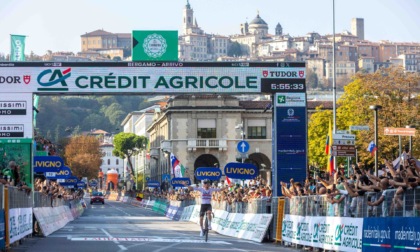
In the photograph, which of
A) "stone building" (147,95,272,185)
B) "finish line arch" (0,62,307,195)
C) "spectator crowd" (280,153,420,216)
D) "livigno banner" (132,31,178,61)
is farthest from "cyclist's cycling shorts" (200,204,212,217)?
"stone building" (147,95,272,185)

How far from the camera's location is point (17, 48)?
2655 inches

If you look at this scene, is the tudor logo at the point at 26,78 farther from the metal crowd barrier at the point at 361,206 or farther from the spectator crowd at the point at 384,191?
the spectator crowd at the point at 384,191

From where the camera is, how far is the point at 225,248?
2669 centimetres

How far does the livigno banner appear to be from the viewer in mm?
38500

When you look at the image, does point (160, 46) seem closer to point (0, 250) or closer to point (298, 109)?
point (298, 109)

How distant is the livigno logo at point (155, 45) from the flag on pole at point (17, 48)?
96.7ft

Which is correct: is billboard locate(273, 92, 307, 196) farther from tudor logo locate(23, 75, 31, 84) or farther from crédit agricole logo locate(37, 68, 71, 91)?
tudor logo locate(23, 75, 31, 84)

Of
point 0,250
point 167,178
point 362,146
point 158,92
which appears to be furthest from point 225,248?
point 167,178

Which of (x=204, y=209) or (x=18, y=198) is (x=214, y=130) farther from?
(x=18, y=198)

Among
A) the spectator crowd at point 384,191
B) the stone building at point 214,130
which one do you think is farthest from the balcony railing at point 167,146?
the spectator crowd at point 384,191

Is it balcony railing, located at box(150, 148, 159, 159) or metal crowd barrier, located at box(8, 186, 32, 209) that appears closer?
metal crowd barrier, located at box(8, 186, 32, 209)

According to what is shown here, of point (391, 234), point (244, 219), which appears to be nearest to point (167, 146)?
point (244, 219)

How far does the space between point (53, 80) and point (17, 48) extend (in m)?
29.9

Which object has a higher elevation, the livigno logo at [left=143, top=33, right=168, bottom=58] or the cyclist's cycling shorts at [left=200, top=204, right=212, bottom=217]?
the livigno logo at [left=143, top=33, right=168, bottom=58]
